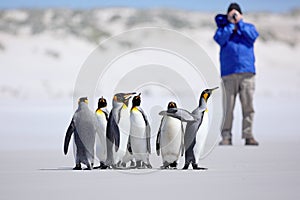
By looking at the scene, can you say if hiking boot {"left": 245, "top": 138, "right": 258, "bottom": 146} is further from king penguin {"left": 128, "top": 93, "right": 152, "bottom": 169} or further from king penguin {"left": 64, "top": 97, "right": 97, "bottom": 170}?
king penguin {"left": 64, "top": 97, "right": 97, "bottom": 170}

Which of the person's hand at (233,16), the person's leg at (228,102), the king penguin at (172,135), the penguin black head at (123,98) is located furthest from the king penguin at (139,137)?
the person's hand at (233,16)

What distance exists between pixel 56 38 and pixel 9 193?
38.5 metres

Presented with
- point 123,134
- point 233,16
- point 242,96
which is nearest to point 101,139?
point 123,134

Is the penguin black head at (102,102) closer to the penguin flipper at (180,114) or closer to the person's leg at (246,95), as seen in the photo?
the penguin flipper at (180,114)

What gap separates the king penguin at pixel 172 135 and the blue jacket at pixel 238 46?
118 inches

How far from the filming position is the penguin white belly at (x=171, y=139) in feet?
25.3

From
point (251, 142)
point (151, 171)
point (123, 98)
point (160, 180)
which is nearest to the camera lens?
point (160, 180)

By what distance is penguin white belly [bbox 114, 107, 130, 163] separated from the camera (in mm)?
7898

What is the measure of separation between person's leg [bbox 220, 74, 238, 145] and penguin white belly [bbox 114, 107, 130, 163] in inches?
112

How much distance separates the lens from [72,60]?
128 ft

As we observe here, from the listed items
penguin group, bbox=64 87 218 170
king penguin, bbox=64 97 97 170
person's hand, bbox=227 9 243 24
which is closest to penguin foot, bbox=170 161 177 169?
penguin group, bbox=64 87 218 170

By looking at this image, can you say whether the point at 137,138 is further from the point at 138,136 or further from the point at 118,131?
the point at 118,131

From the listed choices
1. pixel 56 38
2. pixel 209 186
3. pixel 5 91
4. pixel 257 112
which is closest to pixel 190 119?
pixel 209 186

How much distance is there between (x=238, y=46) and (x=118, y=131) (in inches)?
137
